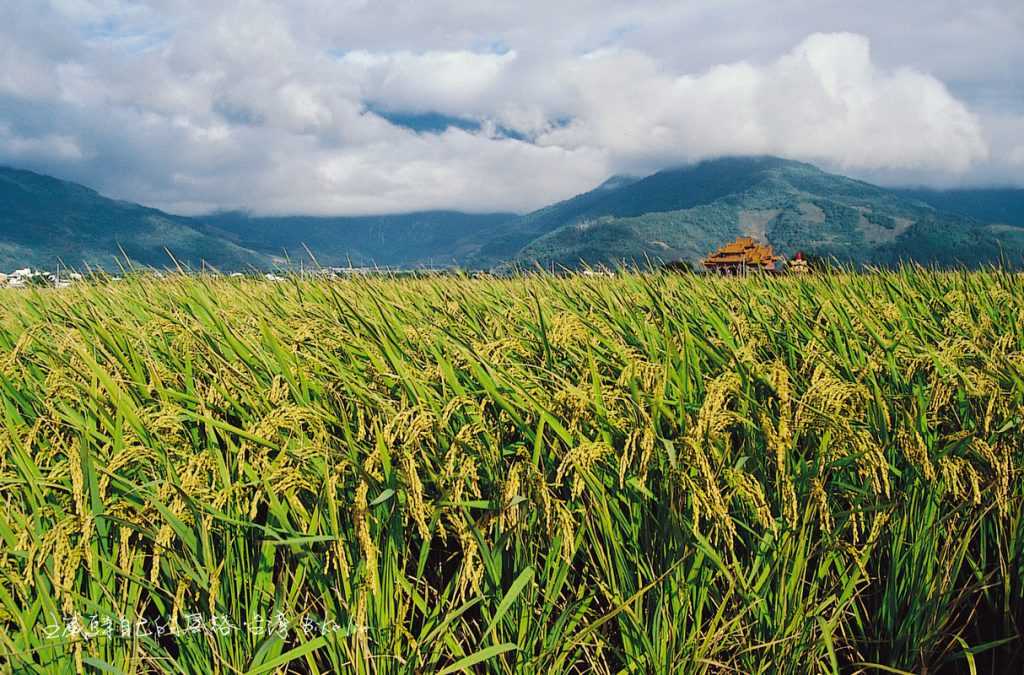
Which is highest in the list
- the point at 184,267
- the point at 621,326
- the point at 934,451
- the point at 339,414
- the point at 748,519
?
the point at 184,267

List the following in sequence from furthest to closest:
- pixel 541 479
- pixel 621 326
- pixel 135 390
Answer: pixel 621 326, pixel 135 390, pixel 541 479

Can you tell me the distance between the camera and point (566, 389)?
225cm

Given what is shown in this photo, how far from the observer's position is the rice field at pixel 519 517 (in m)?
2.04

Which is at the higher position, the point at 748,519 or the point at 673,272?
the point at 673,272

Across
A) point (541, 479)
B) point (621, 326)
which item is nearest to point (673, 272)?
point (621, 326)

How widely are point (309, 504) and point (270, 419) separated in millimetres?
359

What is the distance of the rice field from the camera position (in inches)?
80.2

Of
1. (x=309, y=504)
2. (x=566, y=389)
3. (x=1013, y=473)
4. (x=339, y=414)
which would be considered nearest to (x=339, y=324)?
(x=339, y=414)

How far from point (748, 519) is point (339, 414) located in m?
1.42

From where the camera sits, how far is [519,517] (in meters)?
2.09

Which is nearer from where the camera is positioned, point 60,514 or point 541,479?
point 541,479

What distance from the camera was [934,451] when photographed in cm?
235

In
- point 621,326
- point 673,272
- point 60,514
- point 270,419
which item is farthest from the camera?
point 673,272

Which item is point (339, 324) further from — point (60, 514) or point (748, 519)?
point (748, 519)
